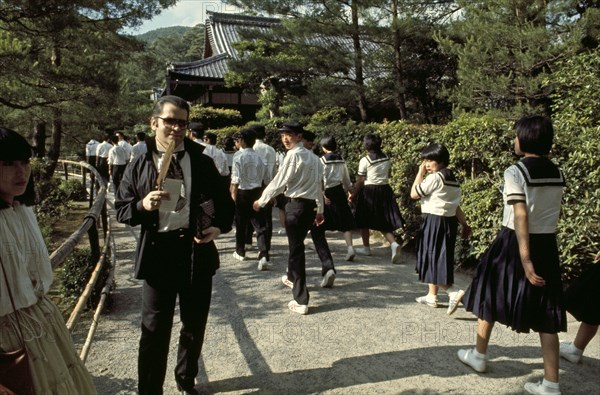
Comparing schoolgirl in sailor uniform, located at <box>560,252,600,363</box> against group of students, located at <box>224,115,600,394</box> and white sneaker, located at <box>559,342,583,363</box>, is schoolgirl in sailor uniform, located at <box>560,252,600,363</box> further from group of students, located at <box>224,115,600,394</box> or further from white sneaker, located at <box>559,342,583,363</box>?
white sneaker, located at <box>559,342,583,363</box>

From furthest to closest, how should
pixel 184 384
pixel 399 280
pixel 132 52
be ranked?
pixel 132 52 → pixel 399 280 → pixel 184 384

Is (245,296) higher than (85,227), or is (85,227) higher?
(85,227)

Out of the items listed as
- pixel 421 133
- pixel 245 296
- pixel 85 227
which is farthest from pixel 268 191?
pixel 421 133

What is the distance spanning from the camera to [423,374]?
3199mm

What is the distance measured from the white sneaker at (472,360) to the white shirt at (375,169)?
3.43 metres

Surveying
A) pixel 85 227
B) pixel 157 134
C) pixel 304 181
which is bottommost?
pixel 85 227

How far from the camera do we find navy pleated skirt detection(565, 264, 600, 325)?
305cm

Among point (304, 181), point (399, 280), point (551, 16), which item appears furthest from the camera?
point (551, 16)

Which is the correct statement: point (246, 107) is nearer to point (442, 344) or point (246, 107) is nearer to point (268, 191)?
point (268, 191)

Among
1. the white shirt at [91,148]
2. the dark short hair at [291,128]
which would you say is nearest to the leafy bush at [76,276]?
the dark short hair at [291,128]

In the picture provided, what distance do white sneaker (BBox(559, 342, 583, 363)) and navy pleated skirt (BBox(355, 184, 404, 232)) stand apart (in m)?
3.10

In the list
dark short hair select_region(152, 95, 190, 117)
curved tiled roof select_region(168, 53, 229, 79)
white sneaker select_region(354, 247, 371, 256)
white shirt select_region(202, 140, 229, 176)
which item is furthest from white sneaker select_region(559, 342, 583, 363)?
curved tiled roof select_region(168, 53, 229, 79)

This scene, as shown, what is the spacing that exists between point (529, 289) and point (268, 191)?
2.43 metres

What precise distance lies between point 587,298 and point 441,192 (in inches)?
64.2
